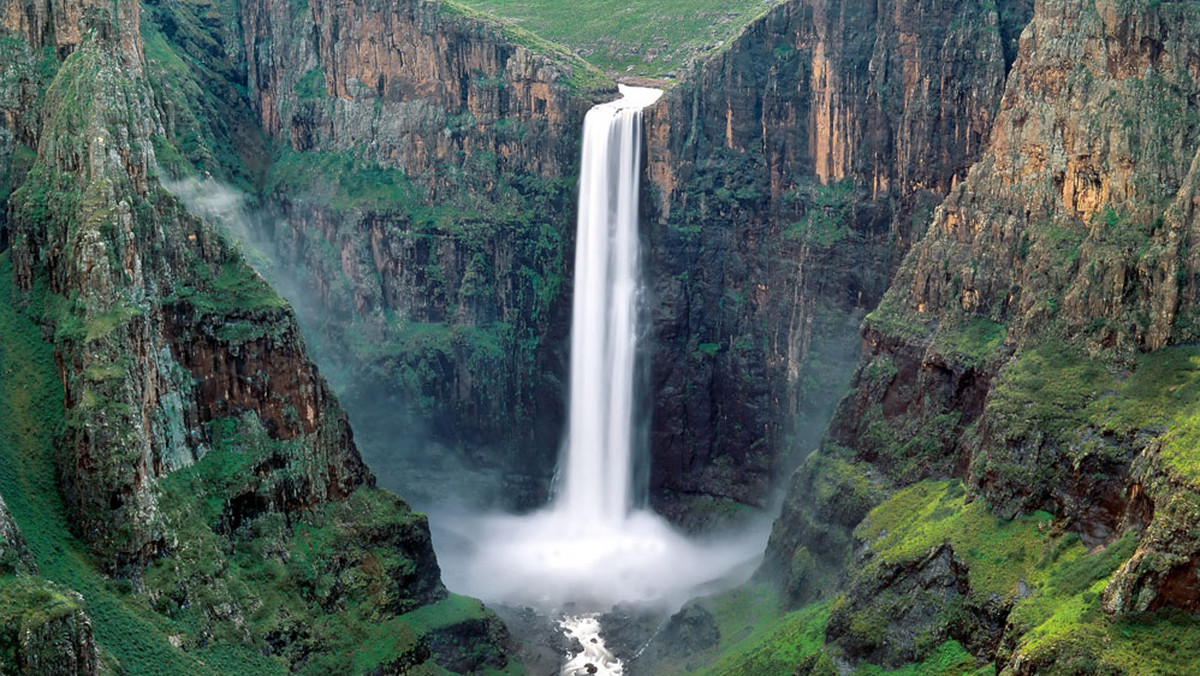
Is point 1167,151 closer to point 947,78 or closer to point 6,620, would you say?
point 947,78

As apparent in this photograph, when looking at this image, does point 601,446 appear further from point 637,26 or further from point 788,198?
point 637,26

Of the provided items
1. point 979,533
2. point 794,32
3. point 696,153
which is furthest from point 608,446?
point 979,533

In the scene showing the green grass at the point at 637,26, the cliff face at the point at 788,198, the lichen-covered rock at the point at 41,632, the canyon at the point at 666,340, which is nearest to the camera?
the lichen-covered rock at the point at 41,632

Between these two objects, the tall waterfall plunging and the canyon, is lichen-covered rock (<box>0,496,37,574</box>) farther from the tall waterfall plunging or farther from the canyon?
the tall waterfall plunging

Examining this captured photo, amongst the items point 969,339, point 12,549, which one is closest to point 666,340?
point 969,339

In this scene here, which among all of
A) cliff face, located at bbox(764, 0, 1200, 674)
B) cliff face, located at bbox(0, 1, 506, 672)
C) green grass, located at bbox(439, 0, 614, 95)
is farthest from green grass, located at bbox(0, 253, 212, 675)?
green grass, located at bbox(439, 0, 614, 95)

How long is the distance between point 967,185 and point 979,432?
36.8 ft

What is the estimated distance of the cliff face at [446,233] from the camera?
267ft

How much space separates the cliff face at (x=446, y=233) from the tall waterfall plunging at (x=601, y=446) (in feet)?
5.13

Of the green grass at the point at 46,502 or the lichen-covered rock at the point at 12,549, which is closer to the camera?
the lichen-covered rock at the point at 12,549

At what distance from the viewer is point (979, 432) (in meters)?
54.5

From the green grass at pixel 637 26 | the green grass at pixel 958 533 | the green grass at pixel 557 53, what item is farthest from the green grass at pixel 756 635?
the green grass at pixel 637 26

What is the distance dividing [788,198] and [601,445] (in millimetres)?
16801

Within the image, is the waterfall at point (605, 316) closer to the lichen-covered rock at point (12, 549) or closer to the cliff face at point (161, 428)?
the cliff face at point (161, 428)
